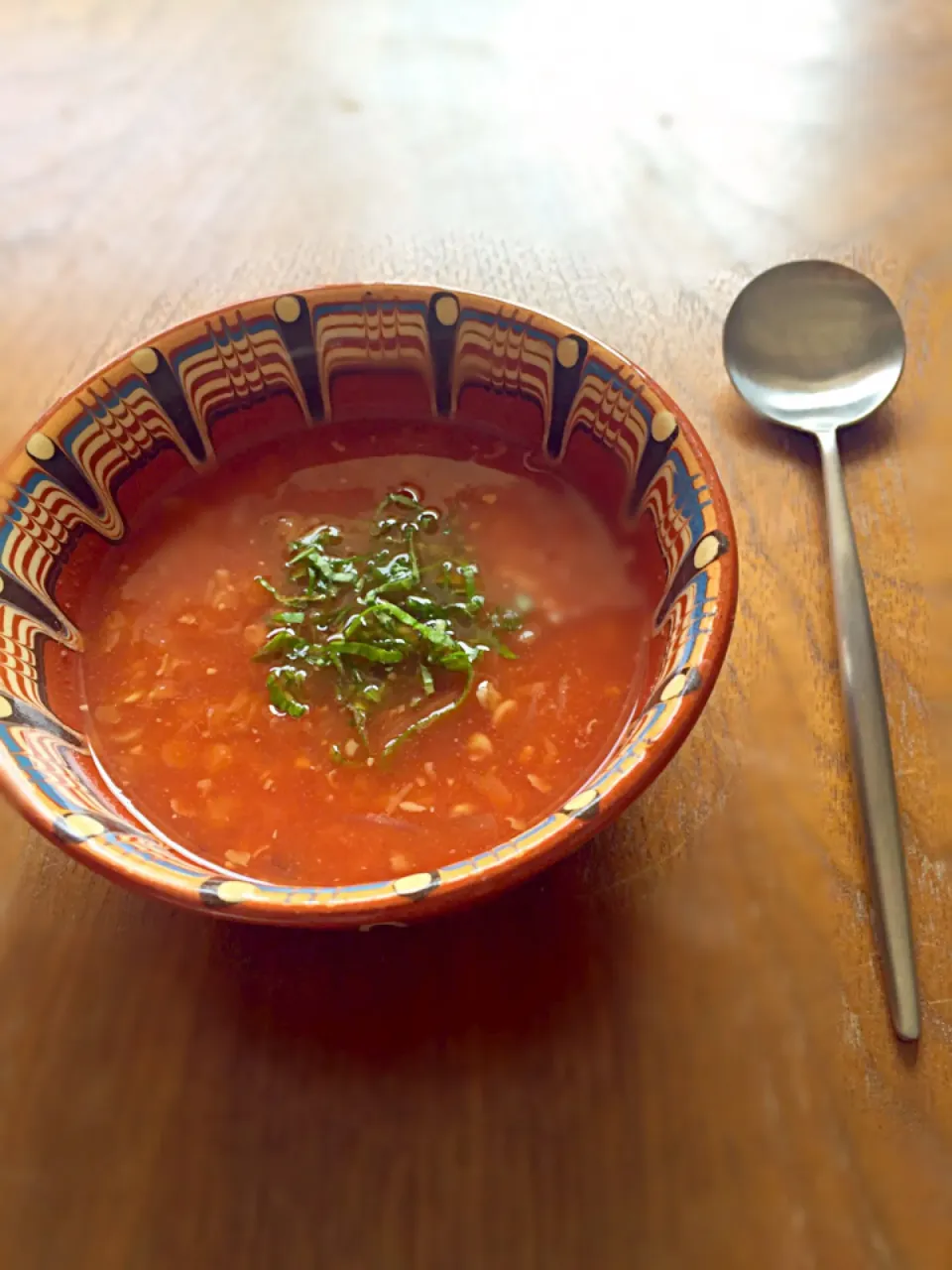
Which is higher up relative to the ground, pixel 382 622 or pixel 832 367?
pixel 382 622

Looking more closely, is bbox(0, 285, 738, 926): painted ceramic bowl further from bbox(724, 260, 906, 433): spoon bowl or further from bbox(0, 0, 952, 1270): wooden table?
bbox(724, 260, 906, 433): spoon bowl

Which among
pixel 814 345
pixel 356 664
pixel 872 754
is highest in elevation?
pixel 356 664

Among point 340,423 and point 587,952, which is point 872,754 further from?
point 340,423

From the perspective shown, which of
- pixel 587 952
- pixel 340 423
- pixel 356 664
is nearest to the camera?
pixel 587 952

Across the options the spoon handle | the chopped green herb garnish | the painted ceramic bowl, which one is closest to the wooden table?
the spoon handle

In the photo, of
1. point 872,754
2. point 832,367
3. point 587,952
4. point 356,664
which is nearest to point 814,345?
point 832,367

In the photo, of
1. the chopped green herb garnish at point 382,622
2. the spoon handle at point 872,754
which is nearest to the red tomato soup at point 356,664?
the chopped green herb garnish at point 382,622
